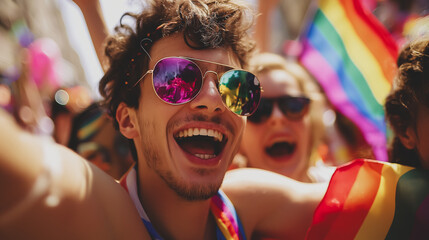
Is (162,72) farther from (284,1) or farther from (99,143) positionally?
(284,1)

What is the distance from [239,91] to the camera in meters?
1.72

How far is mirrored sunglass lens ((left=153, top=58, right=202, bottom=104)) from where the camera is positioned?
1606 millimetres

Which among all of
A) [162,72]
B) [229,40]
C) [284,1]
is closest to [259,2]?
[229,40]

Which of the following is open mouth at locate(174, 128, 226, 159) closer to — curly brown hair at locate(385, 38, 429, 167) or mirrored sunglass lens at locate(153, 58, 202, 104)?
mirrored sunglass lens at locate(153, 58, 202, 104)

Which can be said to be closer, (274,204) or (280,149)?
(274,204)

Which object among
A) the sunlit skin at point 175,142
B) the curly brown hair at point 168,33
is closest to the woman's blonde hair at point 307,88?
the curly brown hair at point 168,33

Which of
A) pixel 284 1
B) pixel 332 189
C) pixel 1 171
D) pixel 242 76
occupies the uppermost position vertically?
pixel 1 171

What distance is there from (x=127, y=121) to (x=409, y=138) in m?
1.47

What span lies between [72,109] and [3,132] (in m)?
4.01

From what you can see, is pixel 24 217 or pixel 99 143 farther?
pixel 99 143

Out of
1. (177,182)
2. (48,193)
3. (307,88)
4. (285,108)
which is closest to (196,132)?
(177,182)

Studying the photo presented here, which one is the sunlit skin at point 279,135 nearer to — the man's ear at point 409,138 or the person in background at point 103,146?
the person in background at point 103,146

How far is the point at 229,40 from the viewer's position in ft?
6.14

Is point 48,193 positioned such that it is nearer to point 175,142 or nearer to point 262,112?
point 175,142
